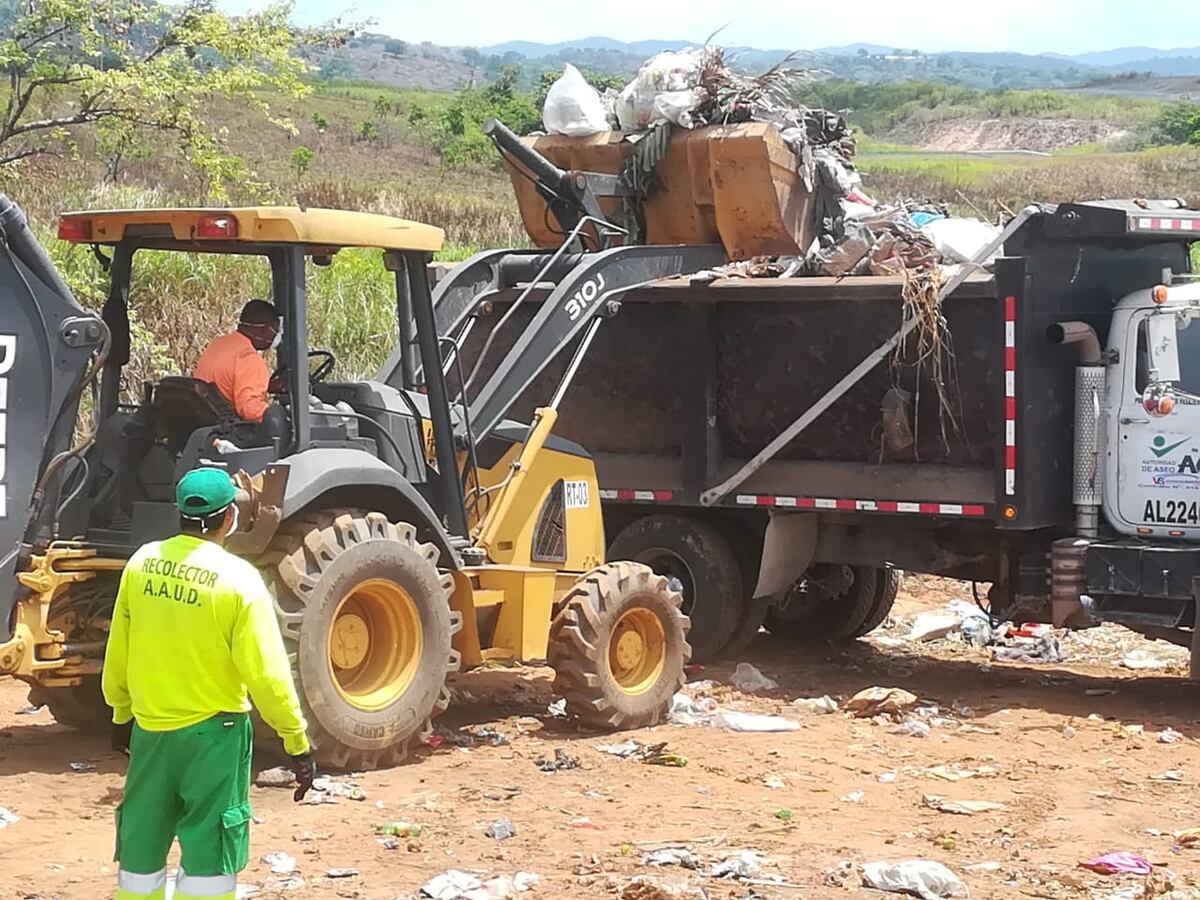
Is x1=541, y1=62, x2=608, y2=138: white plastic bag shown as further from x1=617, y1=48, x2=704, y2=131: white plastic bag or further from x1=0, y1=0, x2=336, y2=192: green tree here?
x1=0, y1=0, x2=336, y2=192: green tree

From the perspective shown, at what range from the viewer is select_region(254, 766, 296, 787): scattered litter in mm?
7602

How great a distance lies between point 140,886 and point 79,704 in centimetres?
344

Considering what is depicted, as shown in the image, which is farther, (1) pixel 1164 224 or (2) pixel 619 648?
(1) pixel 1164 224

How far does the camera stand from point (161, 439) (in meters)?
8.02

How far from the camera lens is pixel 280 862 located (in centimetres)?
641

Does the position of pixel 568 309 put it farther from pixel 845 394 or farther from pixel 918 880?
pixel 918 880

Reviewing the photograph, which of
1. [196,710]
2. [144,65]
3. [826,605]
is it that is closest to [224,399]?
[196,710]

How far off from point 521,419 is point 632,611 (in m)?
2.30

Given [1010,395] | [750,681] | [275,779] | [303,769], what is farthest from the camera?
[750,681]

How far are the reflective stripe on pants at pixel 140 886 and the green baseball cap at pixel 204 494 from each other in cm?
101

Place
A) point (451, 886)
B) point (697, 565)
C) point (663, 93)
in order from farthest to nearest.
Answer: point (697, 565)
point (663, 93)
point (451, 886)

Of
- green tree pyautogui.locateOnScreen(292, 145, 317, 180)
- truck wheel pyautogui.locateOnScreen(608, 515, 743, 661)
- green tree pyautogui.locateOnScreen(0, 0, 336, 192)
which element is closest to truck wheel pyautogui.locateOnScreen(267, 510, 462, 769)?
truck wheel pyautogui.locateOnScreen(608, 515, 743, 661)

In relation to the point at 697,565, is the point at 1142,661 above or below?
below

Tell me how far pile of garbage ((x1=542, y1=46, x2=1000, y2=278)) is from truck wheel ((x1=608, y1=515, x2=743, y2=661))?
1.65m
